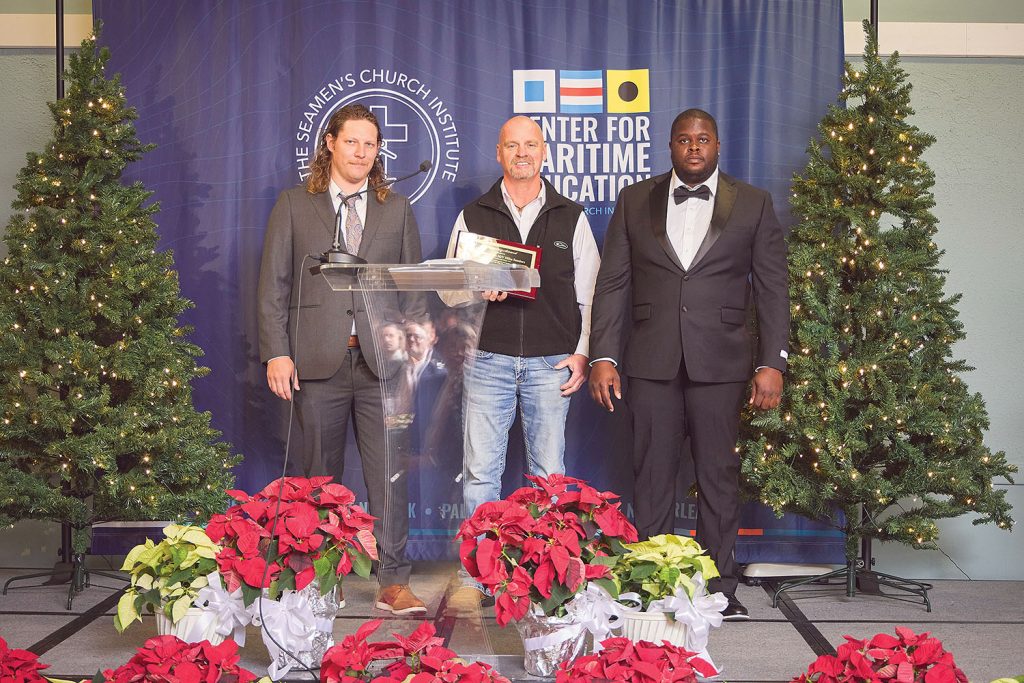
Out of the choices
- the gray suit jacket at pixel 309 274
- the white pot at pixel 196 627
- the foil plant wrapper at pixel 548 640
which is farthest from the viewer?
the gray suit jacket at pixel 309 274

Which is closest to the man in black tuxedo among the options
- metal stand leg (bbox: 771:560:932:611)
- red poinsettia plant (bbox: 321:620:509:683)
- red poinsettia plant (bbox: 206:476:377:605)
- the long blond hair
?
metal stand leg (bbox: 771:560:932:611)

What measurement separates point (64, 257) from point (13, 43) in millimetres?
1439

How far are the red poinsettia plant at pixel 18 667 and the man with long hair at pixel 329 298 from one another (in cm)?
177

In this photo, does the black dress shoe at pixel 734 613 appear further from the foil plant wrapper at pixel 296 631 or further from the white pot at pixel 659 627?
the foil plant wrapper at pixel 296 631

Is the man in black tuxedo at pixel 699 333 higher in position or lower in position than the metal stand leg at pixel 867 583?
higher

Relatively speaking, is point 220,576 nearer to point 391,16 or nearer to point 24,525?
point 24,525

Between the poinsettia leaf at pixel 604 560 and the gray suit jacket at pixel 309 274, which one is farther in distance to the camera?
the gray suit jacket at pixel 309 274

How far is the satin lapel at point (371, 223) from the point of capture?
3.90 meters

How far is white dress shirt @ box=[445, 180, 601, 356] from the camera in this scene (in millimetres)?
→ 4137

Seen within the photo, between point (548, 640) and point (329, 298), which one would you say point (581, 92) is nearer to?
point (329, 298)

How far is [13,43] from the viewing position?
16.1 ft

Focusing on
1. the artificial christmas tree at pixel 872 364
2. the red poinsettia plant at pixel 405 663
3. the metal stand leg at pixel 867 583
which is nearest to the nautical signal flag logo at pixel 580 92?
the artificial christmas tree at pixel 872 364

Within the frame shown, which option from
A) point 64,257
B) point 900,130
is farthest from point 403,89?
point 900,130

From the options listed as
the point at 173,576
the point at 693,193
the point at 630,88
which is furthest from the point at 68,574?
the point at 630,88
